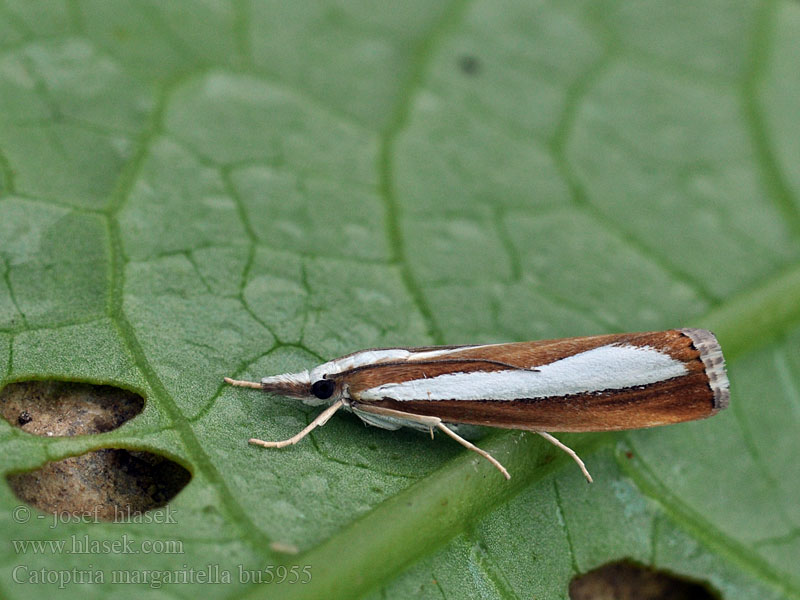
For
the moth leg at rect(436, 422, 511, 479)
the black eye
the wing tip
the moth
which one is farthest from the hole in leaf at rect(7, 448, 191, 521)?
the wing tip

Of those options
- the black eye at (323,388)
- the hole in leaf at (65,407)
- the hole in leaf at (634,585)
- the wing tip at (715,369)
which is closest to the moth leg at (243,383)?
the black eye at (323,388)

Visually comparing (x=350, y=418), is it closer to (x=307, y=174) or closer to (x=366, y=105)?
(x=307, y=174)

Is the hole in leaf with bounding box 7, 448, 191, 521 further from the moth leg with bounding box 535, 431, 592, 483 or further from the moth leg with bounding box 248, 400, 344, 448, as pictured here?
the moth leg with bounding box 535, 431, 592, 483

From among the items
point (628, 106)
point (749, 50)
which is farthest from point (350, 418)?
point (749, 50)

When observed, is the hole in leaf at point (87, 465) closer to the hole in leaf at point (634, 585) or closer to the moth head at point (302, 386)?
the moth head at point (302, 386)

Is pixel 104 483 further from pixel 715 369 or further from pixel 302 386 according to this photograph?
pixel 715 369

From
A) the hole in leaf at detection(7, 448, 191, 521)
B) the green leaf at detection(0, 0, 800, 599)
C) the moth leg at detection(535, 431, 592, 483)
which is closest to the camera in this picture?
the hole in leaf at detection(7, 448, 191, 521)
